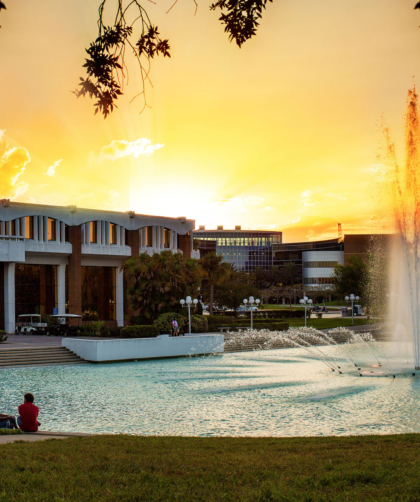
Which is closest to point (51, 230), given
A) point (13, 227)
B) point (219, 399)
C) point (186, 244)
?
point (13, 227)

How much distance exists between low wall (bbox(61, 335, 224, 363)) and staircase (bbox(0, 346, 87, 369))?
53cm

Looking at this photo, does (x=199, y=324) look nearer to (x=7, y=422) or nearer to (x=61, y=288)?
(x=61, y=288)

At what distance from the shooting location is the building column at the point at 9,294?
50281mm

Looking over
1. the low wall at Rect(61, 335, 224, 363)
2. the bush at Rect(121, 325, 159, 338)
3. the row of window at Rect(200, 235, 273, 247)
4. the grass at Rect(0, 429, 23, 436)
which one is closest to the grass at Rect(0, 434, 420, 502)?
the grass at Rect(0, 429, 23, 436)

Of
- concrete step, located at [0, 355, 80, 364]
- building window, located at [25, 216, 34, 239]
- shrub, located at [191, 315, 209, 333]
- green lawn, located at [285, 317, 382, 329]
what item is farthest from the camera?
green lawn, located at [285, 317, 382, 329]

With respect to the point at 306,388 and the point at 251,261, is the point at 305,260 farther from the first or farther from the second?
the point at 306,388

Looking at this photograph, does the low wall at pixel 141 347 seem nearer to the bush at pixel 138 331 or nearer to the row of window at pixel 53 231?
the bush at pixel 138 331

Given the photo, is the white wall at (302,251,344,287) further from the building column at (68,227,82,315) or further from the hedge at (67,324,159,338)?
the hedge at (67,324,159,338)

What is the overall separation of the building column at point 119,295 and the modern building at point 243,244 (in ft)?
375

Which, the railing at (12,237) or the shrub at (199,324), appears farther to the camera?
the railing at (12,237)

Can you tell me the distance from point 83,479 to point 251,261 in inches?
6690

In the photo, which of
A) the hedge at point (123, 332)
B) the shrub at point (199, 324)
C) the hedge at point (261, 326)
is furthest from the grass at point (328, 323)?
the hedge at point (123, 332)

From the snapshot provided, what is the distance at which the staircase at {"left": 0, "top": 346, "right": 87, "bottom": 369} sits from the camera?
30031mm

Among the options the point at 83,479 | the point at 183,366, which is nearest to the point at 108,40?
the point at 83,479
